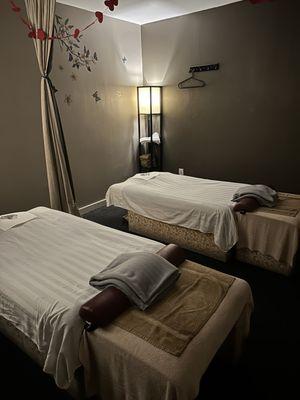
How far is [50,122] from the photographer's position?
8.42 ft

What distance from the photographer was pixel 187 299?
137cm

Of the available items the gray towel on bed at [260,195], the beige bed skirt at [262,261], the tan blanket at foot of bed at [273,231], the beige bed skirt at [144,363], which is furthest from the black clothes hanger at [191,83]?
the beige bed skirt at [144,363]

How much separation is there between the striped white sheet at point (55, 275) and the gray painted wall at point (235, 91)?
2.34 metres

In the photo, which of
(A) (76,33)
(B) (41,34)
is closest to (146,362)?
(B) (41,34)

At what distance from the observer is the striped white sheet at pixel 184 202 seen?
2426 millimetres

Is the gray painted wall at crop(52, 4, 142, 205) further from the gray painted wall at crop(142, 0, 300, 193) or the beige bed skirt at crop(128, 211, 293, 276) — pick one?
the beige bed skirt at crop(128, 211, 293, 276)

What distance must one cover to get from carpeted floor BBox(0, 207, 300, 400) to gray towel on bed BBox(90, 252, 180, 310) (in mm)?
597

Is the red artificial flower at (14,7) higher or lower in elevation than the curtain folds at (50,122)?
higher

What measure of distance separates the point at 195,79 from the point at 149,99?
28.3 inches

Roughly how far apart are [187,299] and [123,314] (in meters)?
0.32

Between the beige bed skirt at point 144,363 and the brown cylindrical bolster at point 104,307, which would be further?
the brown cylindrical bolster at point 104,307

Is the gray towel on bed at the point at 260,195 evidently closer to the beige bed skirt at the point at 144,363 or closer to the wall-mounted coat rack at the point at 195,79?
the beige bed skirt at the point at 144,363

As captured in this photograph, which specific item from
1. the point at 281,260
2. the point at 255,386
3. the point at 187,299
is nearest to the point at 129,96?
the point at 281,260

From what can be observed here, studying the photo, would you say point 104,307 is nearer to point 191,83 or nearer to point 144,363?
point 144,363
